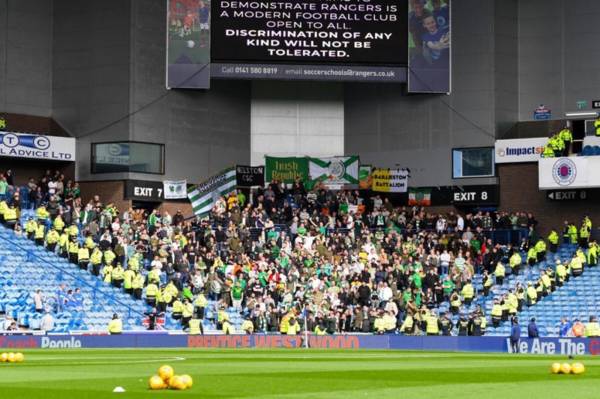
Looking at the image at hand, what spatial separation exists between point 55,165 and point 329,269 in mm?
15488

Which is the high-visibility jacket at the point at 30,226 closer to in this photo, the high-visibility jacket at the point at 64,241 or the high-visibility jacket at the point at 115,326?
the high-visibility jacket at the point at 64,241

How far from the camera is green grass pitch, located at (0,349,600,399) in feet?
73.5

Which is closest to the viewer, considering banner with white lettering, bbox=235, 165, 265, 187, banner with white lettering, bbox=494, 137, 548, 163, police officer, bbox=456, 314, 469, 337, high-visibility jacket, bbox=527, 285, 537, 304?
police officer, bbox=456, 314, 469, 337

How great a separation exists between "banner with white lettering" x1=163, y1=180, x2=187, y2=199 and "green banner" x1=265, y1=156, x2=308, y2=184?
4542mm

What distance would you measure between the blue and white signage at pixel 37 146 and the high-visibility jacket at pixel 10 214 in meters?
5.53

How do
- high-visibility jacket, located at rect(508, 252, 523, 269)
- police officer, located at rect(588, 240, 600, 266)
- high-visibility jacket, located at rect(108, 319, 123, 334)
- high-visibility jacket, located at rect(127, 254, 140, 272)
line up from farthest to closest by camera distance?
high-visibility jacket, located at rect(508, 252, 523, 269) < police officer, located at rect(588, 240, 600, 266) < high-visibility jacket, located at rect(127, 254, 140, 272) < high-visibility jacket, located at rect(108, 319, 123, 334)

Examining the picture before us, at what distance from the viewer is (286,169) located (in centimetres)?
7038

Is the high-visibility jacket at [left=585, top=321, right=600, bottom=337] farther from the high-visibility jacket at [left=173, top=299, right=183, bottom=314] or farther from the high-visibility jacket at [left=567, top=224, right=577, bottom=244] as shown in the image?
the high-visibility jacket at [left=173, top=299, right=183, bottom=314]

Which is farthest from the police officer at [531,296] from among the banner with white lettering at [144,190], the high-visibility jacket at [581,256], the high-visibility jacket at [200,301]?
the banner with white lettering at [144,190]

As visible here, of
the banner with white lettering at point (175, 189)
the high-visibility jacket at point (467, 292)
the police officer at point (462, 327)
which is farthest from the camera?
the banner with white lettering at point (175, 189)

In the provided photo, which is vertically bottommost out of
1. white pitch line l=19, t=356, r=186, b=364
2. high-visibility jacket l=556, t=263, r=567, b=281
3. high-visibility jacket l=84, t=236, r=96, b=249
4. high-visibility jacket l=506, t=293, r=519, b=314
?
white pitch line l=19, t=356, r=186, b=364

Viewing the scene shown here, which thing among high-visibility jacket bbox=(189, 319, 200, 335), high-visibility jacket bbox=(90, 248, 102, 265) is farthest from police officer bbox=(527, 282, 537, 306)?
high-visibility jacket bbox=(90, 248, 102, 265)

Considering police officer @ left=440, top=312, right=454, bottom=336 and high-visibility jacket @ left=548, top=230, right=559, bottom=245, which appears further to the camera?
high-visibility jacket @ left=548, top=230, right=559, bottom=245

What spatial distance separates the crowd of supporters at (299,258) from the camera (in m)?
56.1
